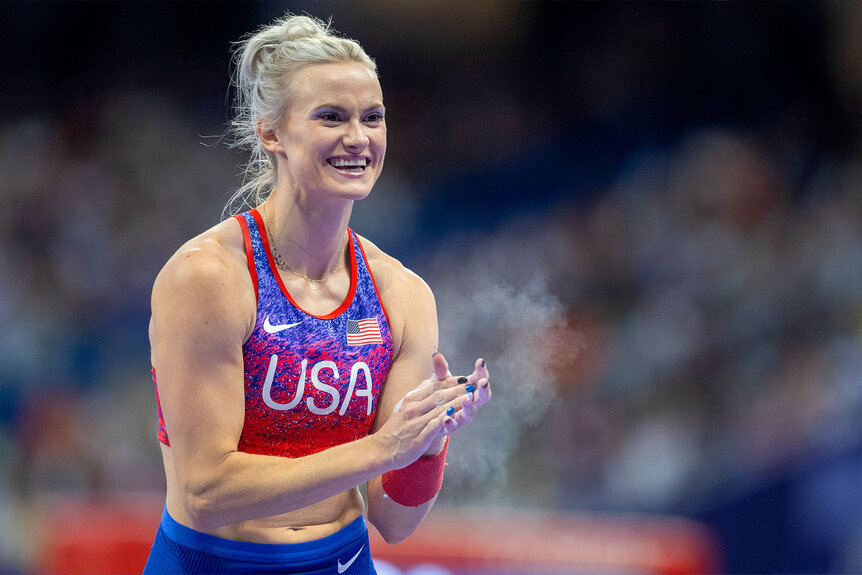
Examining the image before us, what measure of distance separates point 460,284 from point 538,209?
2.18 ft

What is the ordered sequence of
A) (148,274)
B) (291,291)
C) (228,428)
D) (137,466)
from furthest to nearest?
(148,274), (137,466), (291,291), (228,428)

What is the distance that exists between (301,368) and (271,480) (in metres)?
0.24

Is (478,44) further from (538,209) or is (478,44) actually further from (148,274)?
(148,274)

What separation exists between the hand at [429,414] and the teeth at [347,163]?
0.47 metres

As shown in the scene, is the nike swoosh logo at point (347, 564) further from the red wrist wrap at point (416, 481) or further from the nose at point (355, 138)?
the nose at point (355, 138)

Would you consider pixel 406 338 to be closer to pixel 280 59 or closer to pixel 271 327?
pixel 271 327

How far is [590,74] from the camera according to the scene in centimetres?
496

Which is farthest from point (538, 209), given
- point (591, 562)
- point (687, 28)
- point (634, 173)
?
point (591, 562)

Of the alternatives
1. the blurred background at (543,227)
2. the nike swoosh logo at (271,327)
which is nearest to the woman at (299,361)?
the nike swoosh logo at (271,327)

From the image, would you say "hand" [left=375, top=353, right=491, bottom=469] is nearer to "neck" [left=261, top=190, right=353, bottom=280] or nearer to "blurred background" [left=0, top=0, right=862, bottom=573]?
"neck" [left=261, top=190, right=353, bottom=280]

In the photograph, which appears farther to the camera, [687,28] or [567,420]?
[687,28]

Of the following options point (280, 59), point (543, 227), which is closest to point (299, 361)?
point (280, 59)

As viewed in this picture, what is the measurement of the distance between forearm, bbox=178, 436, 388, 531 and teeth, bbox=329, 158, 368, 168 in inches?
22.4

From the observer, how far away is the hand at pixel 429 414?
146cm
